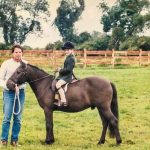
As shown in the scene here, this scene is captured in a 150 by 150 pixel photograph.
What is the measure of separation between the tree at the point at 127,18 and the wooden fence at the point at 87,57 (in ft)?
81.7

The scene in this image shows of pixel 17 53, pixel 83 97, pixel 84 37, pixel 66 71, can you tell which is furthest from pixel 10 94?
pixel 84 37

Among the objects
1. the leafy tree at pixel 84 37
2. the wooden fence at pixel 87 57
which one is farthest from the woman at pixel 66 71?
the leafy tree at pixel 84 37

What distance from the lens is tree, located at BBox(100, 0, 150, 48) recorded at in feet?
223

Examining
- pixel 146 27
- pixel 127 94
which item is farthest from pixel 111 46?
pixel 127 94

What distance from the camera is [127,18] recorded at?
71062 millimetres

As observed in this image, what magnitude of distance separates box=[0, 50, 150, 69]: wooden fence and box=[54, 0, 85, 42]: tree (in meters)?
43.9

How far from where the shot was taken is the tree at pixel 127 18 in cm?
6806

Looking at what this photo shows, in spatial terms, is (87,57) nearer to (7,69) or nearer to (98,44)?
(98,44)

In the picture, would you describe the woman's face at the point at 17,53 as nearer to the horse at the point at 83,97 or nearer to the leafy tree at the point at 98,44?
the horse at the point at 83,97

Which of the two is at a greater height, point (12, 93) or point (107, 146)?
point (12, 93)

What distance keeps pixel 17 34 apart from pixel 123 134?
218 ft

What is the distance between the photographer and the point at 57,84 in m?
10.6

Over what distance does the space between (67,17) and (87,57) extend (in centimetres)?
4789

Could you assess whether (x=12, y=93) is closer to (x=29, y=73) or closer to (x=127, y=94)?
(x=29, y=73)
